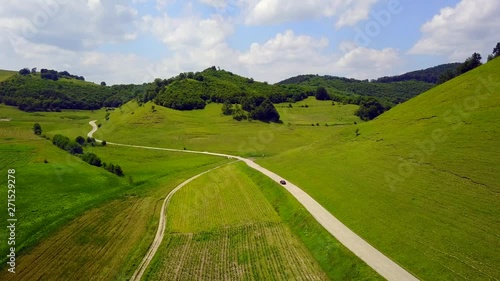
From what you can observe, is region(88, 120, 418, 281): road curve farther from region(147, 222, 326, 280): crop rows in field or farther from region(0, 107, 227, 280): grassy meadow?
region(0, 107, 227, 280): grassy meadow

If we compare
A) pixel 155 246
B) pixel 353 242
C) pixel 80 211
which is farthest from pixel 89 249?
pixel 353 242

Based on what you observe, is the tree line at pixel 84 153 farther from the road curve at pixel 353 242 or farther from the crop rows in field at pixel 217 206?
the road curve at pixel 353 242

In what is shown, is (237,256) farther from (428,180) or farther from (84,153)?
(84,153)

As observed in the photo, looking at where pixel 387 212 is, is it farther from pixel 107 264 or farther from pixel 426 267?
pixel 107 264

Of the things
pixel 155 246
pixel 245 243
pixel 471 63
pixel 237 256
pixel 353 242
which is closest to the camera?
pixel 237 256

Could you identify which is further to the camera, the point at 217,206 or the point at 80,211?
the point at 217,206

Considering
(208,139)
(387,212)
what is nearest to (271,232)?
(387,212)
